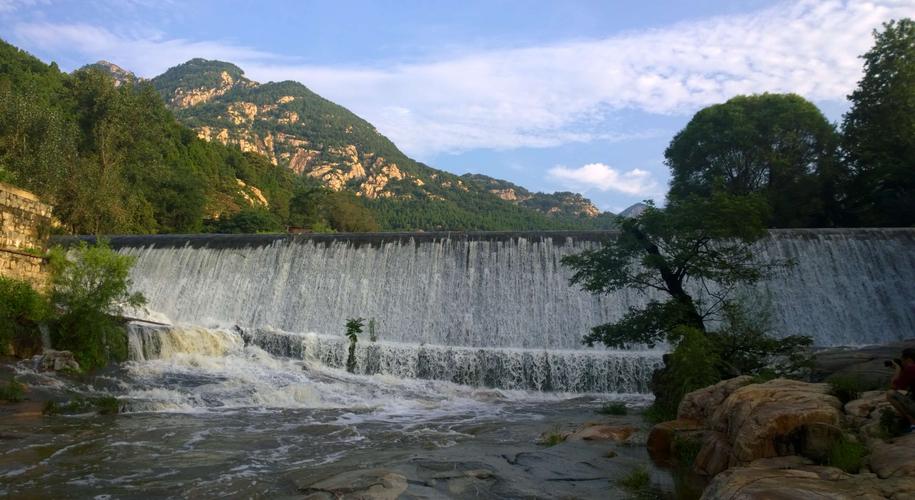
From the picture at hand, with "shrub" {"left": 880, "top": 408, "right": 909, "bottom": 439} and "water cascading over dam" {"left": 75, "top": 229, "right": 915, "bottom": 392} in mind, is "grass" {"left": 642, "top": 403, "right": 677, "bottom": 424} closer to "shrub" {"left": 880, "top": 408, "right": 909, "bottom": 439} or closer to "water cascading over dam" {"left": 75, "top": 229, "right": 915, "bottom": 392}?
"shrub" {"left": 880, "top": 408, "right": 909, "bottom": 439}

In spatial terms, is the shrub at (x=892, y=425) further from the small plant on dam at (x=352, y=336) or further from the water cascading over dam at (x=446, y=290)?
the small plant on dam at (x=352, y=336)

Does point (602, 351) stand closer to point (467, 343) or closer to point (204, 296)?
point (467, 343)

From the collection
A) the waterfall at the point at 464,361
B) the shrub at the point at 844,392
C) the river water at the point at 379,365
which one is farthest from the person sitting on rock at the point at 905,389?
the waterfall at the point at 464,361

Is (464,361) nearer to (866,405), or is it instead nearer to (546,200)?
(866,405)

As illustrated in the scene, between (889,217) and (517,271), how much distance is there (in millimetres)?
20553

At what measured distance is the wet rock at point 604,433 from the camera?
10258 mm

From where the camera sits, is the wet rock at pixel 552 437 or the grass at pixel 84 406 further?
the grass at pixel 84 406

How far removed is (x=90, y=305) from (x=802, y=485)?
17.1m

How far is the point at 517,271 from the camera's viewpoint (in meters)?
24.4

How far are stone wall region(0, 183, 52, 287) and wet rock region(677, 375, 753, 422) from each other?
747 inches

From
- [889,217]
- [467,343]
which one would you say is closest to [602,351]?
[467,343]

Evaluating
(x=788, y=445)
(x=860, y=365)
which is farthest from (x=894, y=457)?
(x=860, y=365)

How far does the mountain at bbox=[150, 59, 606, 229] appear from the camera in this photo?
323ft

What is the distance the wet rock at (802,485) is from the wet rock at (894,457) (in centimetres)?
16
